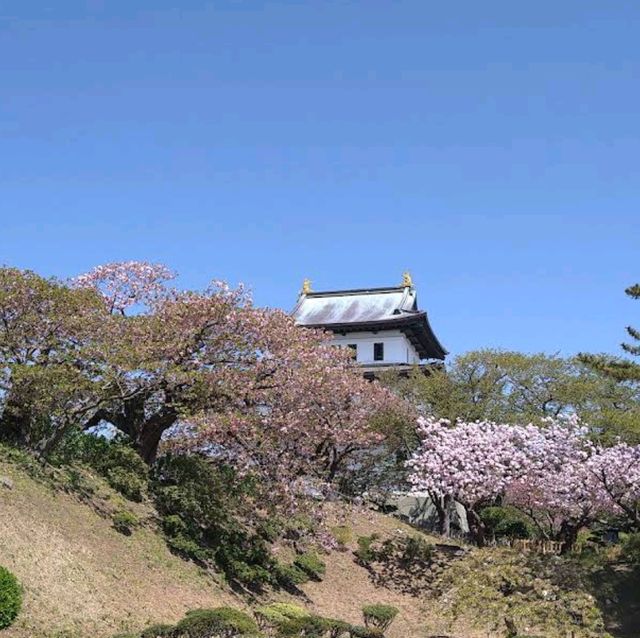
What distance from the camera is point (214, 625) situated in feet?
43.2

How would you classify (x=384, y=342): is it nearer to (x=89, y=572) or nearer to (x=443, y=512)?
(x=443, y=512)

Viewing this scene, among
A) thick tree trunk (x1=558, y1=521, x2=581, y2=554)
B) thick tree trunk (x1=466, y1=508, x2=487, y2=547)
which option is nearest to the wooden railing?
thick tree trunk (x1=558, y1=521, x2=581, y2=554)

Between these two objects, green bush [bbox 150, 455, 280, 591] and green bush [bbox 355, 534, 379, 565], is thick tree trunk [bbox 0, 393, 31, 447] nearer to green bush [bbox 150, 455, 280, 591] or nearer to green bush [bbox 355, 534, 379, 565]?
green bush [bbox 150, 455, 280, 591]

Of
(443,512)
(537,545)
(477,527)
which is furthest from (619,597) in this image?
(443,512)

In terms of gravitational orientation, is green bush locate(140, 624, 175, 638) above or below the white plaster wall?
below

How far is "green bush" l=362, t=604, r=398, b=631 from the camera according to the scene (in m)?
19.9

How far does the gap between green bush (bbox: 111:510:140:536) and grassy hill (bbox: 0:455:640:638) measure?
0.42 ft

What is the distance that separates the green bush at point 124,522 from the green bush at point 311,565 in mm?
5831

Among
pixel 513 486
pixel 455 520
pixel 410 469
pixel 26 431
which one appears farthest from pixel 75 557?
pixel 455 520

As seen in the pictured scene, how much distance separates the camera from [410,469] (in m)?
33.3

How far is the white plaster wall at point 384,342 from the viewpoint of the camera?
1734 inches

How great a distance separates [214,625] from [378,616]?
25.7 ft

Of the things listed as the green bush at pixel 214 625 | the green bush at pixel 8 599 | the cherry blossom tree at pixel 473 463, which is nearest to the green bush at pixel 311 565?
the cherry blossom tree at pixel 473 463

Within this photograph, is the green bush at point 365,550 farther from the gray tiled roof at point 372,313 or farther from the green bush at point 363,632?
the gray tiled roof at point 372,313
